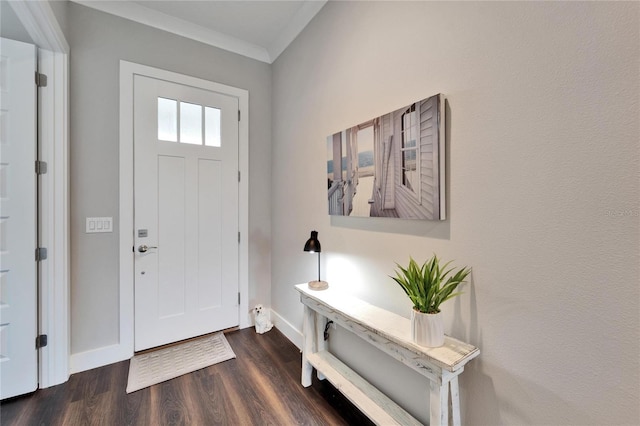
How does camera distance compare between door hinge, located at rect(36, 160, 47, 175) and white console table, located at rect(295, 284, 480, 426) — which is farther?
door hinge, located at rect(36, 160, 47, 175)

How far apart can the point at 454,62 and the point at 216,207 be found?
2163 mm

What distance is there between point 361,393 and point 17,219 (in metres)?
2.36

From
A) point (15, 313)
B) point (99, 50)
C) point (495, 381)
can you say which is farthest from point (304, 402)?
point (99, 50)

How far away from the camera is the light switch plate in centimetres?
204

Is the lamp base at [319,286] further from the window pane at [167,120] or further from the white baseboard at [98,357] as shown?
the window pane at [167,120]

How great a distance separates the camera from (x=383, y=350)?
1.24m

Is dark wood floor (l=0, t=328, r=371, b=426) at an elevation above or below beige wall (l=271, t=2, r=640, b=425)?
below

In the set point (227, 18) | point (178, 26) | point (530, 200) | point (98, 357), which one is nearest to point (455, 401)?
point (530, 200)

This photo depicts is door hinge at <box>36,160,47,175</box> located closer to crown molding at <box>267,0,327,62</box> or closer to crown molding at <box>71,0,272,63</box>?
crown molding at <box>71,0,272,63</box>

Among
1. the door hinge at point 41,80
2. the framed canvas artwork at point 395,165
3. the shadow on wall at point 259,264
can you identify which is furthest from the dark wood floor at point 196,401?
the door hinge at point 41,80

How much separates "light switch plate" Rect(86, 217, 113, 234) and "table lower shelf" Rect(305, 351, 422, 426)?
5.95ft

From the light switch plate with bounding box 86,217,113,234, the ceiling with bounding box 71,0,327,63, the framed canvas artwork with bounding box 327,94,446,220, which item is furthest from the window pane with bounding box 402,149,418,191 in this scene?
the light switch plate with bounding box 86,217,113,234

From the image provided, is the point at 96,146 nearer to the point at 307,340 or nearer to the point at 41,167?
the point at 41,167

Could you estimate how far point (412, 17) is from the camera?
1356 mm
